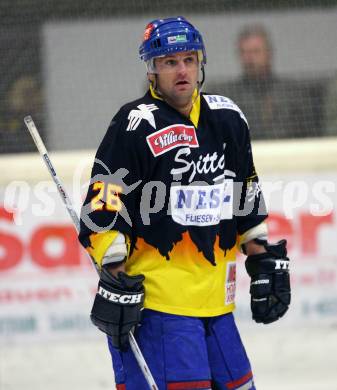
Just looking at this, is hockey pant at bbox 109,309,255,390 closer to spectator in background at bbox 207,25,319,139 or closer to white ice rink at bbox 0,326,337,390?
white ice rink at bbox 0,326,337,390

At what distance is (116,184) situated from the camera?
136 inches

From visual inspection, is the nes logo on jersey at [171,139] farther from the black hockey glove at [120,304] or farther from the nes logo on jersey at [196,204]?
the black hockey glove at [120,304]

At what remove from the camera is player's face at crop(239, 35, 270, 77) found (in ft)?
20.2

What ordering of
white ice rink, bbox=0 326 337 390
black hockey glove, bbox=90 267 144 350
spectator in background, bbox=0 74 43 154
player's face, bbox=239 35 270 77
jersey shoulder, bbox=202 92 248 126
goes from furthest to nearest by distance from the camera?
1. player's face, bbox=239 35 270 77
2. spectator in background, bbox=0 74 43 154
3. white ice rink, bbox=0 326 337 390
4. jersey shoulder, bbox=202 92 248 126
5. black hockey glove, bbox=90 267 144 350

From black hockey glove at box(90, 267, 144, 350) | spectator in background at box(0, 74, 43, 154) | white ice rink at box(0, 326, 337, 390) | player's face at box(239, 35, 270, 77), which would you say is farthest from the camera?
player's face at box(239, 35, 270, 77)

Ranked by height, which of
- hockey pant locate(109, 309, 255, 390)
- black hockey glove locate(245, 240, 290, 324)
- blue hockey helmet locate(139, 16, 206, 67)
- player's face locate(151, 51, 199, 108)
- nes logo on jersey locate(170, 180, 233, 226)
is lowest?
hockey pant locate(109, 309, 255, 390)

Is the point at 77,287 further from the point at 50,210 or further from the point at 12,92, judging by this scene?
the point at 12,92

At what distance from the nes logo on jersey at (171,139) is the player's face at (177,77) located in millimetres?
105

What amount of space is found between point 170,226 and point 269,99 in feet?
8.89

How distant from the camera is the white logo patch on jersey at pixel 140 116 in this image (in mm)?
3480

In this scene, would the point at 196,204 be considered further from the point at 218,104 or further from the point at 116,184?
the point at 218,104

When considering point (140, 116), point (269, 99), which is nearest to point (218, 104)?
point (140, 116)

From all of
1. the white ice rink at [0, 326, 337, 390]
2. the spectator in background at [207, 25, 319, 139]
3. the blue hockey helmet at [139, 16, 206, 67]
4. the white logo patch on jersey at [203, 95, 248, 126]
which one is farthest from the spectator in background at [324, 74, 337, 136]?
the blue hockey helmet at [139, 16, 206, 67]

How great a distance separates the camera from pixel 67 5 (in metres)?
6.32
